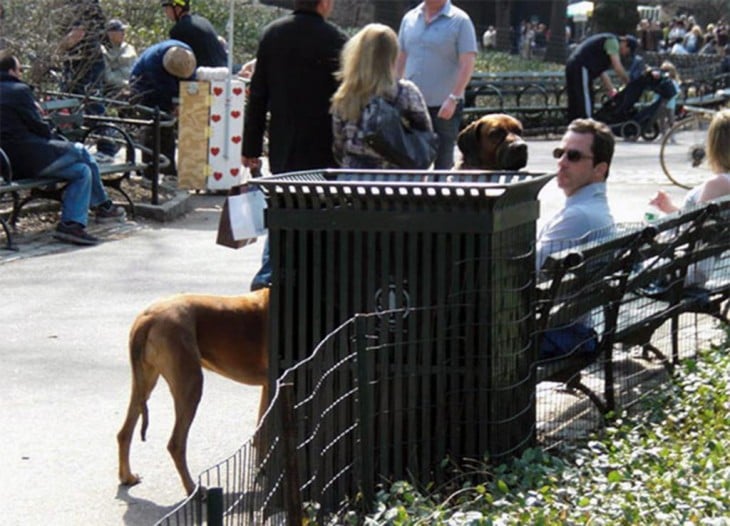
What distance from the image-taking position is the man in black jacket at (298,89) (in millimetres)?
8156

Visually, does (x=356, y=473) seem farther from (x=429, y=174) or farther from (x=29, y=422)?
(x=29, y=422)

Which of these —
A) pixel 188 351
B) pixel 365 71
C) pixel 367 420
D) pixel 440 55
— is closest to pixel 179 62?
pixel 440 55

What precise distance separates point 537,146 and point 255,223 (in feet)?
54.7

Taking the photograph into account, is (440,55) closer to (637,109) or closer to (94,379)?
(94,379)

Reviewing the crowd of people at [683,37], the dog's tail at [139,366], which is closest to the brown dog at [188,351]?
the dog's tail at [139,366]

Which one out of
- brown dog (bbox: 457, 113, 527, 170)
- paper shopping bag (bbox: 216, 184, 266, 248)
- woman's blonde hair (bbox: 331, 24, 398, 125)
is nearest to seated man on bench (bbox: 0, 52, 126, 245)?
woman's blonde hair (bbox: 331, 24, 398, 125)

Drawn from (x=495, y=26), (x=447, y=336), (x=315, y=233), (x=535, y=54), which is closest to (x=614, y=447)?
(x=447, y=336)

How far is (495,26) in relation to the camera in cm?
5791

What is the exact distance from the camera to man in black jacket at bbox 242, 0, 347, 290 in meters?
8.16

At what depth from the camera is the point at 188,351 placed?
5.83 meters

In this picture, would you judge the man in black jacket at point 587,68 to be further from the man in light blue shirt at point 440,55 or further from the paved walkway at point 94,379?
the man in light blue shirt at point 440,55

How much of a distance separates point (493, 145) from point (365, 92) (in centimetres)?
74

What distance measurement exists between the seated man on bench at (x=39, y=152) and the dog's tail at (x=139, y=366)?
5.91 metres

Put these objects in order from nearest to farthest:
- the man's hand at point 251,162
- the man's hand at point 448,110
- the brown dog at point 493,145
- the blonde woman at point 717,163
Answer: the brown dog at point 493,145 → the man's hand at point 251,162 → the blonde woman at point 717,163 → the man's hand at point 448,110
